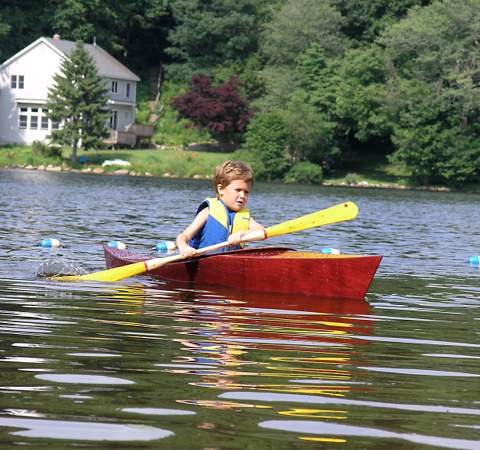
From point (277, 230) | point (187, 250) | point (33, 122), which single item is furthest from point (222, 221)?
point (33, 122)

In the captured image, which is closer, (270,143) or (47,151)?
(270,143)

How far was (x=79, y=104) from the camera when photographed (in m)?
71.5

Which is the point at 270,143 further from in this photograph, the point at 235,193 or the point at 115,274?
the point at 235,193

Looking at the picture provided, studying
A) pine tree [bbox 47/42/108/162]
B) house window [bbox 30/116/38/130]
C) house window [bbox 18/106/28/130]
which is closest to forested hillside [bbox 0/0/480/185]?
house window [bbox 18/106/28/130]

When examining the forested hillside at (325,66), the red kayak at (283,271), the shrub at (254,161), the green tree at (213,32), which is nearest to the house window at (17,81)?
the forested hillside at (325,66)

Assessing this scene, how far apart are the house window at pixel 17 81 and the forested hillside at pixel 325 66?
2.97 m

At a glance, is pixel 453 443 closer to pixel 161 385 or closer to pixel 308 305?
pixel 161 385

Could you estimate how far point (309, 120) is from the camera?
69125 mm

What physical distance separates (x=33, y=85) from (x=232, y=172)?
70.8 metres

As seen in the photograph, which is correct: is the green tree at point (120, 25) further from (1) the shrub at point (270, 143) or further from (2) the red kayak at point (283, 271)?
(2) the red kayak at point (283, 271)

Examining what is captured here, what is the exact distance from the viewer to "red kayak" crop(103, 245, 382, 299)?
39.9ft

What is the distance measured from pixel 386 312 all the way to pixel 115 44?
254 ft

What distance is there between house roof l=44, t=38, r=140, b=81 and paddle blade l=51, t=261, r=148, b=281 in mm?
65992

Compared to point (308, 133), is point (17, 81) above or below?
above
